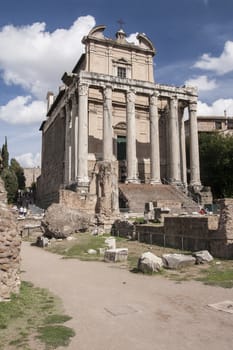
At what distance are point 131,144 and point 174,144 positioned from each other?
5679 mm

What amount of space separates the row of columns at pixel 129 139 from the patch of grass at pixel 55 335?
1195 inches

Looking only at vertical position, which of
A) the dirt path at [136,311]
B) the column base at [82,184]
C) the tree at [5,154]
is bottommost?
the dirt path at [136,311]

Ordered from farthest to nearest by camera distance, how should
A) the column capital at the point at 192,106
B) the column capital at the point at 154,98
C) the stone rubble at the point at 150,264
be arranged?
the column capital at the point at 192,106, the column capital at the point at 154,98, the stone rubble at the point at 150,264

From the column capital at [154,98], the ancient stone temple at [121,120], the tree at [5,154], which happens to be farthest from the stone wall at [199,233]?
the tree at [5,154]

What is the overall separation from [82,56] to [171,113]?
14.1m

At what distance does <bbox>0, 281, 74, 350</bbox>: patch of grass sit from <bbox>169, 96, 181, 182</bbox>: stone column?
34.1 m

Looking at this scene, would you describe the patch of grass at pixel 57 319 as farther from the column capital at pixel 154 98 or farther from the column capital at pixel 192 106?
the column capital at pixel 192 106

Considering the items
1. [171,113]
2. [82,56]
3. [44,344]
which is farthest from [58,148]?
[44,344]

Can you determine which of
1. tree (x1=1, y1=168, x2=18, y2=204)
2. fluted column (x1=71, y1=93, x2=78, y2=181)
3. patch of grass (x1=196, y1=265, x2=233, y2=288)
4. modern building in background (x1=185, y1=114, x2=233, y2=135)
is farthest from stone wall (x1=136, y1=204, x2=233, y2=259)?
modern building in background (x1=185, y1=114, x2=233, y2=135)

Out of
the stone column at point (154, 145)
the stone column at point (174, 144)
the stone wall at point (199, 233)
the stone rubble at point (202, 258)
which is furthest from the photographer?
the stone column at point (174, 144)

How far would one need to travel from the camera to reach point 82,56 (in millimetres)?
46312

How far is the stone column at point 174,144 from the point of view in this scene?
41.3 meters

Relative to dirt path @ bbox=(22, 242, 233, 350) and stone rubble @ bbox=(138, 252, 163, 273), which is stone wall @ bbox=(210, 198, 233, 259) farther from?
dirt path @ bbox=(22, 242, 233, 350)

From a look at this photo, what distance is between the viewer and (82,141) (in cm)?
3712
